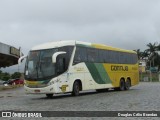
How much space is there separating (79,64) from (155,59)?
127458 mm

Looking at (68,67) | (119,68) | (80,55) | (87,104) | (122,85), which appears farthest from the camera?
(122,85)

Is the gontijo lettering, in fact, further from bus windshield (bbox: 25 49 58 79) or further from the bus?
bus windshield (bbox: 25 49 58 79)

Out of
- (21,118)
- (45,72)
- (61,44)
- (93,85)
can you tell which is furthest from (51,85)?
(21,118)

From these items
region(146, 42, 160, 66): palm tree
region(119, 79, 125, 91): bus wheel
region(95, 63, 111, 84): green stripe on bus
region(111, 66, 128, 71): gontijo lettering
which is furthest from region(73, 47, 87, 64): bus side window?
region(146, 42, 160, 66): palm tree

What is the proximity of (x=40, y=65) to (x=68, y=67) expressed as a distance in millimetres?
1689

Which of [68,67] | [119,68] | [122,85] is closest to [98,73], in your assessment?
[119,68]

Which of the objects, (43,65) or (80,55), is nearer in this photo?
(43,65)

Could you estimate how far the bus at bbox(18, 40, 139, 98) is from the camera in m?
24.1

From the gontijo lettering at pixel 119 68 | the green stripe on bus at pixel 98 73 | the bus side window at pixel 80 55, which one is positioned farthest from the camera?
the gontijo lettering at pixel 119 68

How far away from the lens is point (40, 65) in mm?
24359

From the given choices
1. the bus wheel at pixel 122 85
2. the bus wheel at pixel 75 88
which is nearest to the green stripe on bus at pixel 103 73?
the bus wheel at pixel 122 85

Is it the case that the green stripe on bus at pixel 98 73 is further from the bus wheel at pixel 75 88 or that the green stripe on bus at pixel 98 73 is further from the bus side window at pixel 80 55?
the bus wheel at pixel 75 88

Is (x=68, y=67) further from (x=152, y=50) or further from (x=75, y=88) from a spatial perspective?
(x=152, y=50)

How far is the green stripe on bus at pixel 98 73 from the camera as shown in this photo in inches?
1090
